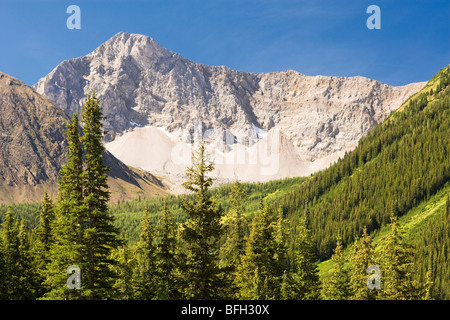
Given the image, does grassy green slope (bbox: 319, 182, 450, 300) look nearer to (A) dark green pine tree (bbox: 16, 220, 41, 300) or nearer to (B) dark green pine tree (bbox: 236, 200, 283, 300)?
(B) dark green pine tree (bbox: 236, 200, 283, 300)

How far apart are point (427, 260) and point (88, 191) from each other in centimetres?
11436

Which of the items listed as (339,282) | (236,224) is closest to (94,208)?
(236,224)

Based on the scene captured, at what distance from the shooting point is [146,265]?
42.5 metres

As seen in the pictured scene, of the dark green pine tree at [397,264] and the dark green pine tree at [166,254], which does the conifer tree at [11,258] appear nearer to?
the dark green pine tree at [166,254]

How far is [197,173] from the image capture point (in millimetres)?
28969

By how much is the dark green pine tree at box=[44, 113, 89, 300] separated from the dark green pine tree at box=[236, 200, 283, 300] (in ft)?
51.8

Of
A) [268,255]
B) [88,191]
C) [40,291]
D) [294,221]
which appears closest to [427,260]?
[294,221]

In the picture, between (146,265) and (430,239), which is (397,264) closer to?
(146,265)

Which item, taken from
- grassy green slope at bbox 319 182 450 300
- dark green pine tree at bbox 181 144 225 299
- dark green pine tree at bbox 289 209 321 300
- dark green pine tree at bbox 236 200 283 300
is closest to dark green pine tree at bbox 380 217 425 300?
dark green pine tree at bbox 289 209 321 300

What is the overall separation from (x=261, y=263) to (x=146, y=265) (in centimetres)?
1331

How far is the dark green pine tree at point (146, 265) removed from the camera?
1636 inches
